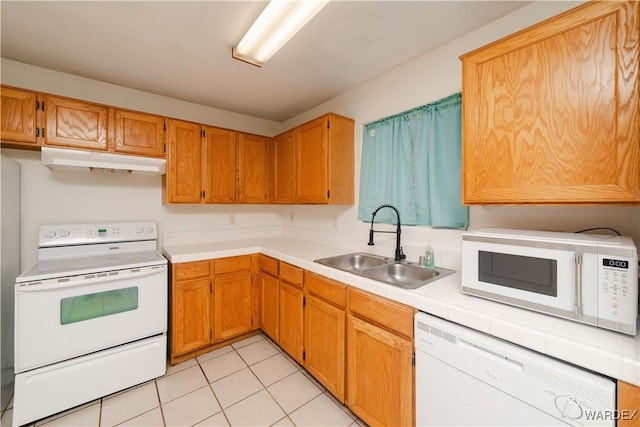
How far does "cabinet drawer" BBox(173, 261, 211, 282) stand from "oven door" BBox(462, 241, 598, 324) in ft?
6.93

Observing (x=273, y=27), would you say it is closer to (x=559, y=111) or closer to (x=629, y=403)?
(x=559, y=111)

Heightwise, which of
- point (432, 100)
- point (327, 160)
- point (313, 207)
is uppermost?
point (432, 100)

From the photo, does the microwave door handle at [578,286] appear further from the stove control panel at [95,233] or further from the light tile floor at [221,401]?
the stove control panel at [95,233]

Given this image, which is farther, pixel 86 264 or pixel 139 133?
pixel 139 133

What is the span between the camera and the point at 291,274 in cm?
224

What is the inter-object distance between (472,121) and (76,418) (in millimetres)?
3067

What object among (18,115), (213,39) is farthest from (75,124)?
(213,39)

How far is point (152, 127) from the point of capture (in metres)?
2.39

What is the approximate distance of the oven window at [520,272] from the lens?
3.48 feet

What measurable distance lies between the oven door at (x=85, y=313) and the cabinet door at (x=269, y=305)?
34.6 inches

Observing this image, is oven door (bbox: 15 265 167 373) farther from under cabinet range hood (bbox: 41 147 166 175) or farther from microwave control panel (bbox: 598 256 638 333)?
microwave control panel (bbox: 598 256 638 333)

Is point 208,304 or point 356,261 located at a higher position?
point 356,261

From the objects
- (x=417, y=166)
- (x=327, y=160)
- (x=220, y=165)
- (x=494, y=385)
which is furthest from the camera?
(x=220, y=165)

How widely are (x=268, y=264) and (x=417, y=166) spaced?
1.64 meters
